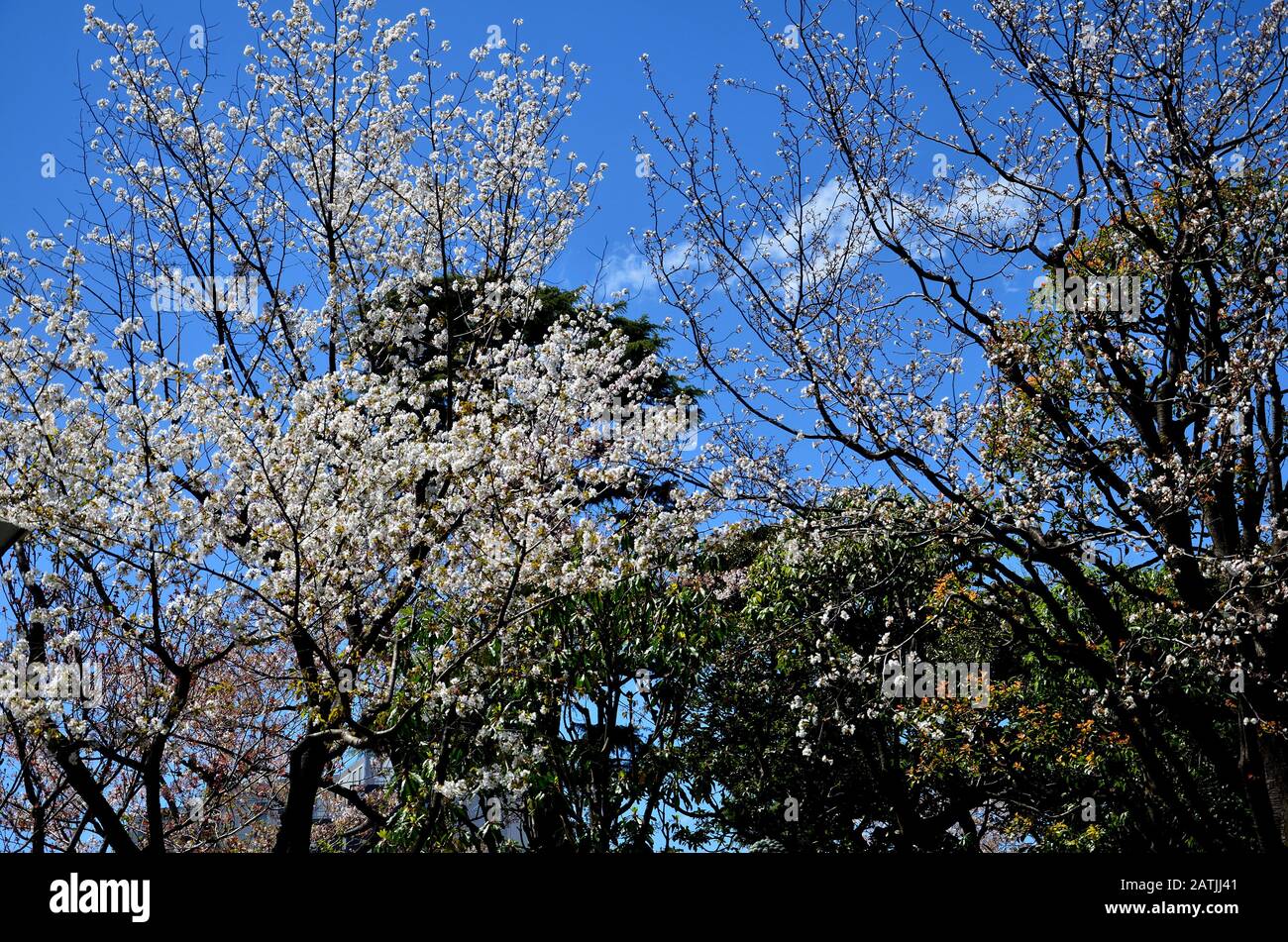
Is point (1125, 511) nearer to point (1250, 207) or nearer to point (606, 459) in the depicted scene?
point (1250, 207)

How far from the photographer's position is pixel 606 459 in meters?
8.27

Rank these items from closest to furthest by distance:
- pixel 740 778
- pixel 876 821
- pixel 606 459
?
pixel 606 459 → pixel 740 778 → pixel 876 821

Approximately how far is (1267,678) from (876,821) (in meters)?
6.56

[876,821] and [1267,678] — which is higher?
[1267,678]

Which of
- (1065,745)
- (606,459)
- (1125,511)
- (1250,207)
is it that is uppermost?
(1250,207)

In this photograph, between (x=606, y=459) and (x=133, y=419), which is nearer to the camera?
(x=133, y=419)

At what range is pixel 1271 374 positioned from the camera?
7770 mm

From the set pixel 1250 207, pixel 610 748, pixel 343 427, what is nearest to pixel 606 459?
pixel 343 427

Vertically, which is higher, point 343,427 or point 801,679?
point 343,427

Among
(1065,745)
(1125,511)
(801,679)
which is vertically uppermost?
(1125,511)

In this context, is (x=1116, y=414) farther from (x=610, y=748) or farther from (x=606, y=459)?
(x=610, y=748)
